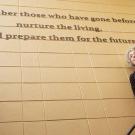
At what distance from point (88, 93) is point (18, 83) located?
46 cm

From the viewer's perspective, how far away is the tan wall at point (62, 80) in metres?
1.78

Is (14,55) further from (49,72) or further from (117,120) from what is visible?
(117,120)

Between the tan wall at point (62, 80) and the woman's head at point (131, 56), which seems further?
the woman's head at point (131, 56)

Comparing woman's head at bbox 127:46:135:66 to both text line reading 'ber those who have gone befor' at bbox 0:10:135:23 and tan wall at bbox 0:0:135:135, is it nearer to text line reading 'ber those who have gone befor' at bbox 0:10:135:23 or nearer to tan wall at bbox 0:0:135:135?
tan wall at bbox 0:0:135:135

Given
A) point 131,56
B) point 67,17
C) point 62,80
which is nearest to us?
point 62,80

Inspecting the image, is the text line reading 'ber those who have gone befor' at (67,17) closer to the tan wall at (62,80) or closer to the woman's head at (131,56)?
the tan wall at (62,80)

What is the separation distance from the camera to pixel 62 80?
1.97 metres

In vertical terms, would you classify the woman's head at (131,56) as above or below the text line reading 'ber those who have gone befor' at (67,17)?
below

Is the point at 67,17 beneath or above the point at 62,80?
above

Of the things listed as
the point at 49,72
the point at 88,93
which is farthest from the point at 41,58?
the point at 88,93

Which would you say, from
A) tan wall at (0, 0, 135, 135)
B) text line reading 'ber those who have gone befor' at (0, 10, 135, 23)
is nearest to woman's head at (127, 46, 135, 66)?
tan wall at (0, 0, 135, 135)

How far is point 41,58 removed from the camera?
2.04 m

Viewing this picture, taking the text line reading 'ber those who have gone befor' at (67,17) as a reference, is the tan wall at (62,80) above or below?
below

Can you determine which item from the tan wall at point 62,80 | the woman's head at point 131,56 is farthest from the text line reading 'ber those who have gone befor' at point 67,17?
the woman's head at point 131,56
